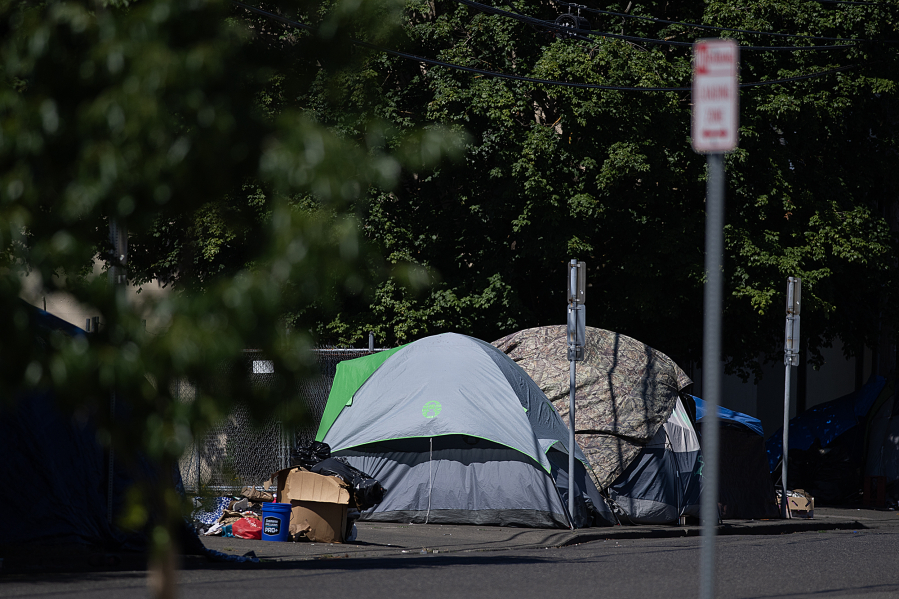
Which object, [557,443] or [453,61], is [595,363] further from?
[453,61]

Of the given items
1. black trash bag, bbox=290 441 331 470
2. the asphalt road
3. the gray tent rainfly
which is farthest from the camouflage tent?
black trash bag, bbox=290 441 331 470

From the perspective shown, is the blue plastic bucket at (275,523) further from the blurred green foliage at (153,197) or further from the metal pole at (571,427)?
the blurred green foliage at (153,197)

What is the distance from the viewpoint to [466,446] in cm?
1416

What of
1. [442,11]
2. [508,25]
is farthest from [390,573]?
[442,11]

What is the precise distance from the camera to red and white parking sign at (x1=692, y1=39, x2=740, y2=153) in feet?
15.5

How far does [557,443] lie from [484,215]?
7611mm

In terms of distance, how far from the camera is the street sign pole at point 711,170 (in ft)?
15.1

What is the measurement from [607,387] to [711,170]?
36.0ft

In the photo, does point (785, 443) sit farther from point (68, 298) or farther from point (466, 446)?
point (68, 298)

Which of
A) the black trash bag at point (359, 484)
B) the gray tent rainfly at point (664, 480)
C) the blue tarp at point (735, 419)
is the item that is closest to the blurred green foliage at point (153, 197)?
the black trash bag at point (359, 484)

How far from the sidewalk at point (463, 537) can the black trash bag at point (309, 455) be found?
0.97 meters

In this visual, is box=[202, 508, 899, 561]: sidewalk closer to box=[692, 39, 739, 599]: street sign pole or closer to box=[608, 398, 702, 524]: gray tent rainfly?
box=[608, 398, 702, 524]: gray tent rainfly

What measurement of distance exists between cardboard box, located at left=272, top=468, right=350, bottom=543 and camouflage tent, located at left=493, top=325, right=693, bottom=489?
4532mm

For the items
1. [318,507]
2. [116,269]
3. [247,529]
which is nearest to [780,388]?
[318,507]
